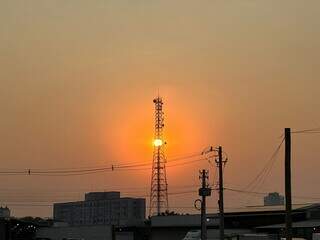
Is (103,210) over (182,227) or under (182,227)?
over

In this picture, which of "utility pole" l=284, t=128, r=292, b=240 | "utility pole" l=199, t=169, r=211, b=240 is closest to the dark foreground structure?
"utility pole" l=199, t=169, r=211, b=240

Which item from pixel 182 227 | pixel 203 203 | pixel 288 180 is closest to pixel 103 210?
pixel 182 227

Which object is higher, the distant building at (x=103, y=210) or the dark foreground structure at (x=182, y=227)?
→ the distant building at (x=103, y=210)

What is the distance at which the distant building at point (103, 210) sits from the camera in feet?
471

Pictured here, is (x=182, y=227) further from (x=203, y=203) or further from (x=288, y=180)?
(x=288, y=180)

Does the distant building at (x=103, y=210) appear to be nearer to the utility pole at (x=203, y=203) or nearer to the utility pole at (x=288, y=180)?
the utility pole at (x=203, y=203)

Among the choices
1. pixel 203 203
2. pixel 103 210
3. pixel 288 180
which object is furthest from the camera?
pixel 103 210

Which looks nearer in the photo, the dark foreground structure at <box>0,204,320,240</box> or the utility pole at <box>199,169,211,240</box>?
the utility pole at <box>199,169,211,240</box>

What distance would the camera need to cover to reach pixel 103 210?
145750 millimetres

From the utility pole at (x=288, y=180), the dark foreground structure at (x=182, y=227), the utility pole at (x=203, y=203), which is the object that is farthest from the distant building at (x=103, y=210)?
the utility pole at (x=288, y=180)

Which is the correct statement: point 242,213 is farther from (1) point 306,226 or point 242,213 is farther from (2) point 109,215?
(2) point 109,215

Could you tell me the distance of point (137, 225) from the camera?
407ft

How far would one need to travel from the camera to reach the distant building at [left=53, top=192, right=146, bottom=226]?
143625mm

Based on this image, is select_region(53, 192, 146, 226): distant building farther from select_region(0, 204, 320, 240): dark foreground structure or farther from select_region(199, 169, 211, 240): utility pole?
select_region(199, 169, 211, 240): utility pole
